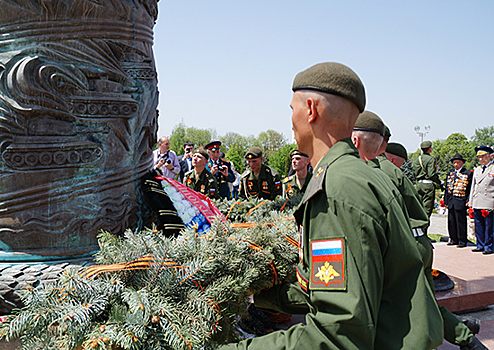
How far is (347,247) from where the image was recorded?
145cm

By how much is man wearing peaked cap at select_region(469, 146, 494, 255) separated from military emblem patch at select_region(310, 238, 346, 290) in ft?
28.7

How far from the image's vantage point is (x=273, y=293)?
2389 millimetres

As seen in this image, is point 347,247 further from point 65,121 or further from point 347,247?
point 65,121

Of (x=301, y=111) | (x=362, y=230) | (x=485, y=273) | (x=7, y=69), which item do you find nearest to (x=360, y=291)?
(x=362, y=230)

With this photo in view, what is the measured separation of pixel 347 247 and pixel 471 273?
6.36m

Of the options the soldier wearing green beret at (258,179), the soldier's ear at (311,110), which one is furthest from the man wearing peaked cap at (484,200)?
the soldier's ear at (311,110)

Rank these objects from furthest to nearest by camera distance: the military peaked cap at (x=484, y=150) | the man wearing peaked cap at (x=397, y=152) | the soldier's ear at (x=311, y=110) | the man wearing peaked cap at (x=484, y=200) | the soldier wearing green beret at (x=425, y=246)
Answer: the military peaked cap at (x=484, y=150)
the man wearing peaked cap at (x=484, y=200)
the man wearing peaked cap at (x=397, y=152)
the soldier wearing green beret at (x=425, y=246)
the soldier's ear at (x=311, y=110)

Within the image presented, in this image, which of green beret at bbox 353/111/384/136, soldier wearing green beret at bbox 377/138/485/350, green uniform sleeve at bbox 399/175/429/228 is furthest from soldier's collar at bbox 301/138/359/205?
green uniform sleeve at bbox 399/175/429/228

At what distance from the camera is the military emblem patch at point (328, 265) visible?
1438mm

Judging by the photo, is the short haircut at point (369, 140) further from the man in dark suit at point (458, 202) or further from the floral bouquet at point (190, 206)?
the man in dark suit at point (458, 202)

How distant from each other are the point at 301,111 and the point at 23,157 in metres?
1.89

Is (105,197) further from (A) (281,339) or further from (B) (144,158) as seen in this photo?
(A) (281,339)

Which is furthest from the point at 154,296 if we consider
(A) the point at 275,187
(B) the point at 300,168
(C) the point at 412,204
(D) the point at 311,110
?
(A) the point at 275,187

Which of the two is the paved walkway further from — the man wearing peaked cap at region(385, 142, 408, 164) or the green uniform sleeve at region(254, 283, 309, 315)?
the green uniform sleeve at region(254, 283, 309, 315)
